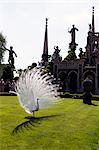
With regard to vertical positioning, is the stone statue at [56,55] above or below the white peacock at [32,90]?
above

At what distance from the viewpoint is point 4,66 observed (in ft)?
237

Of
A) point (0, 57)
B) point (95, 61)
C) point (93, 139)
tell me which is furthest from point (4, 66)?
point (93, 139)

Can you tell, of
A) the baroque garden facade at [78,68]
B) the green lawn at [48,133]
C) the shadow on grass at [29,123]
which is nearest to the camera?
the green lawn at [48,133]

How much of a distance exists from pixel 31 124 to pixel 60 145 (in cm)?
461

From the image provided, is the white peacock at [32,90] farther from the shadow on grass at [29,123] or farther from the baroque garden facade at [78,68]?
the baroque garden facade at [78,68]

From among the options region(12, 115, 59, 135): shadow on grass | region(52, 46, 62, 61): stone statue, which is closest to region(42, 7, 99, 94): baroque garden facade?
region(52, 46, 62, 61): stone statue

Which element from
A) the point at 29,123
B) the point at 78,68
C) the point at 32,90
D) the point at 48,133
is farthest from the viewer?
the point at 78,68

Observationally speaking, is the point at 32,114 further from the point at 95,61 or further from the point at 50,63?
the point at 50,63

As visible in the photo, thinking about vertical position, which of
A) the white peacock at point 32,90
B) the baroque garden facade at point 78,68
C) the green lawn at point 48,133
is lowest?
the green lawn at point 48,133

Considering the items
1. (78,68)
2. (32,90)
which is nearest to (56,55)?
(78,68)

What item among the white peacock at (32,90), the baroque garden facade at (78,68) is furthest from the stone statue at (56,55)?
the white peacock at (32,90)

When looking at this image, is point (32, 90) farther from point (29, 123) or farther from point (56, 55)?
point (56, 55)

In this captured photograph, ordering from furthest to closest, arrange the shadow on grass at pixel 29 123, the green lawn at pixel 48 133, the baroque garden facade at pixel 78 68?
the baroque garden facade at pixel 78 68 → the shadow on grass at pixel 29 123 → the green lawn at pixel 48 133

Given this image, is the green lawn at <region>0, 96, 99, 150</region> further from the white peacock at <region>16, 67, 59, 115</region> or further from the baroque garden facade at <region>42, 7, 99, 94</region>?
the baroque garden facade at <region>42, 7, 99, 94</region>
